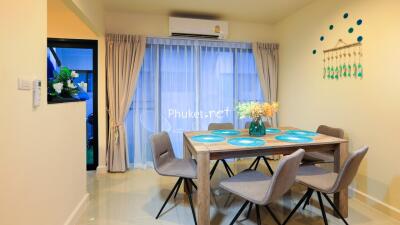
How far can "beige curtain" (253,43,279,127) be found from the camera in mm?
4223

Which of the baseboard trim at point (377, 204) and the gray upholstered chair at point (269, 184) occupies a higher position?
the gray upholstered chair at point (269, 184)

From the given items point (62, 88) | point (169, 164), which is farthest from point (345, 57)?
point (62, 88)

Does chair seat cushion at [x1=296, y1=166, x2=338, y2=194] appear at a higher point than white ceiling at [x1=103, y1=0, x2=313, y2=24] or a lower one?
lower

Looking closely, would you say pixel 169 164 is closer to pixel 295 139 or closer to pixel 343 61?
pixel 295 139

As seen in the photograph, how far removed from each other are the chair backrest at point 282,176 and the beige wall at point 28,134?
63.4 inches

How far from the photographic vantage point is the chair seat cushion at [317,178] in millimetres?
1975

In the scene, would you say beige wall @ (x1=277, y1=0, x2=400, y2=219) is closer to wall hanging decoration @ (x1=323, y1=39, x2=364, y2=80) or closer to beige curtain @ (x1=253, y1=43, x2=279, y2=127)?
wall hanging decoration @ (x1=323, y1=39, x2=364, y2=80)

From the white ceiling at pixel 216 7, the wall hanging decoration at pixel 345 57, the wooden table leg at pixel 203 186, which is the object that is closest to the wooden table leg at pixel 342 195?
the wall hanging decoration at pixel 345 57

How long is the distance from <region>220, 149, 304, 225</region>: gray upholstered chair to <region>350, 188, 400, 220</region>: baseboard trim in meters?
1.26

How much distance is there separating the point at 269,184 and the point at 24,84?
1.85 metres

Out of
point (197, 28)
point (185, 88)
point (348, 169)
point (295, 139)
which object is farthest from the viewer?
point (185, 88)

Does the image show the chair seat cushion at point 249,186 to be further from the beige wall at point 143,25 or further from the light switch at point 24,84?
the beige wall at point 143,25

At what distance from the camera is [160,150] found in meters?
2.54

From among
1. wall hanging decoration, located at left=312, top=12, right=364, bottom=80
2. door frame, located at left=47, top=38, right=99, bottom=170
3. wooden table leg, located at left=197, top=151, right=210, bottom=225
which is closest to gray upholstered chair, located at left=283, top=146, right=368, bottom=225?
wooden table leg, located at left=197, top=151, right=210, bottom=225
